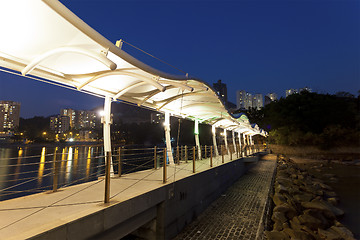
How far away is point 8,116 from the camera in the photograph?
85375mm

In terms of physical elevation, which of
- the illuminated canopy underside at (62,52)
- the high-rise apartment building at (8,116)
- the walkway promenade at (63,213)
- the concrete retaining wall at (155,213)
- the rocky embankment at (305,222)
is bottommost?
the rocky embankment at (305,222)

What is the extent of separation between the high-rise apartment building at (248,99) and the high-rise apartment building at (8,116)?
168 metres

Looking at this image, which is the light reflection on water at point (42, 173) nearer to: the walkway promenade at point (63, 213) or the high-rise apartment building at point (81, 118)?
the walkway promenade at point (63, 213)

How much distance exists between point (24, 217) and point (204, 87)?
665cm

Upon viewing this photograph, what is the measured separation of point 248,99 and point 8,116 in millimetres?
182210

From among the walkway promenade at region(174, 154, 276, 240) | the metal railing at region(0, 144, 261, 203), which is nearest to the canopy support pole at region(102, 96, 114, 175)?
the metal railing at region(0, 144, 261, 203)

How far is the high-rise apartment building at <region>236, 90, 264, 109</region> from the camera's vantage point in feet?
622

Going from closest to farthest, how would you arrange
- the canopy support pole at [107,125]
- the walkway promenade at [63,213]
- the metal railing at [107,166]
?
the walkway promenade at [63,213] < the metal railing at [107,166] < the canopy support pole at [107,125]

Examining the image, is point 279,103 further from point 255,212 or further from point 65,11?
point 65,11

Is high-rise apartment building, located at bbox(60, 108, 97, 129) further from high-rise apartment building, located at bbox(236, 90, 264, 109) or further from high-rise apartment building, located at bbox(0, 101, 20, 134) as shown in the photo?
high-rise apartment building, located at bbox(236, 90, 264, 109)

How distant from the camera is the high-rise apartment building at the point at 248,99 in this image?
189 m

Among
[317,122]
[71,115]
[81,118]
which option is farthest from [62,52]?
[71,115]

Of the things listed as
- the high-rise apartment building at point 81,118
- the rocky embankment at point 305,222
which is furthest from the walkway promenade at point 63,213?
the high-rise apartment building at point 81,118

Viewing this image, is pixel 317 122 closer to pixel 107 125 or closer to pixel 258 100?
pixel 107 125
